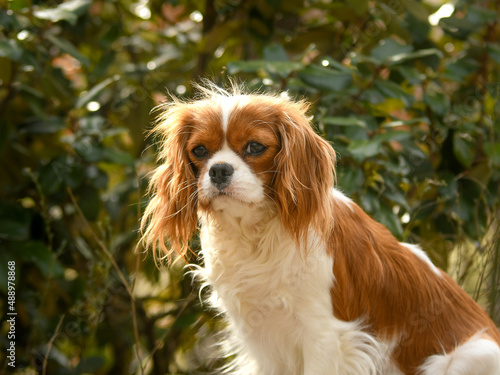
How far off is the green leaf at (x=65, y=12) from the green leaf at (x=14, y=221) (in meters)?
1.00

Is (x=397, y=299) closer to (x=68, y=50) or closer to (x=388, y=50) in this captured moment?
(x=388, y=50)

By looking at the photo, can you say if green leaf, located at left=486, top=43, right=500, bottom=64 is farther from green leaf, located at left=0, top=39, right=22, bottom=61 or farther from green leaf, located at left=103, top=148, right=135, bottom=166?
green leaf, located at left=0, top=39, right=22, bottom=61

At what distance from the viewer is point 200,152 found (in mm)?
2236

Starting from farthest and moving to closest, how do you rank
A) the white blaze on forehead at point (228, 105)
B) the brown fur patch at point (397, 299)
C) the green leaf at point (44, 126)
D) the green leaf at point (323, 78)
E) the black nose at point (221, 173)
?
1. the green leaf at point (44, 126)
2. the green leaf at point (323, 78)
3. the brown fur patch at point (397, 299)
4. the white blaze on forehead at point (228, 105)
5. the black nose at point (221, 173)

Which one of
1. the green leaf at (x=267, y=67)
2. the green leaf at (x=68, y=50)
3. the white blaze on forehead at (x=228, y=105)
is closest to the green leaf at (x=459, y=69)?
the green leaf at (x=267, y=67)

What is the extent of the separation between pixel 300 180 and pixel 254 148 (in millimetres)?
204

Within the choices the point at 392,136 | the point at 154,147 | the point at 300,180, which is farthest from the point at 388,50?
the point at 154,147

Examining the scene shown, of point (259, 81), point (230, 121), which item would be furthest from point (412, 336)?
point (259, 81)

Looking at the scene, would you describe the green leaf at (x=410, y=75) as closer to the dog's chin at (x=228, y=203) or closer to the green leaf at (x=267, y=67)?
the green leaf at (x=267, y=67)

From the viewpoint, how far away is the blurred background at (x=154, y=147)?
9.99 feet

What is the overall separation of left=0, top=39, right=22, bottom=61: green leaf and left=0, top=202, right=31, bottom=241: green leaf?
32.6 inches

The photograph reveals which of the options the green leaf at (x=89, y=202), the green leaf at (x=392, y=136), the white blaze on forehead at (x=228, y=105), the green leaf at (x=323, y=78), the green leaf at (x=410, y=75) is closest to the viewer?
the white blaze on forehead at (x=228, y=105)

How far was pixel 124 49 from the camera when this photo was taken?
4.30 m

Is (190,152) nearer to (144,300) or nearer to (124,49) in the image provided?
(144,300)
